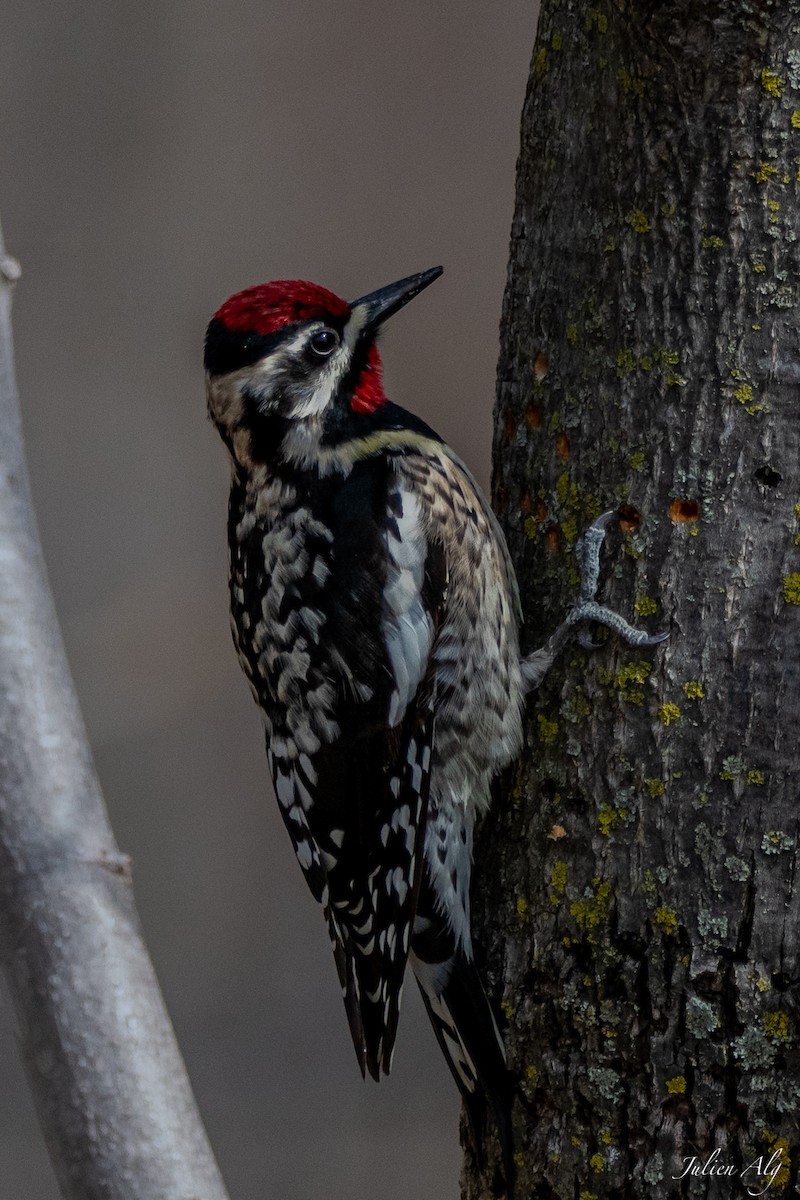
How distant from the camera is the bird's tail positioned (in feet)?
5.96

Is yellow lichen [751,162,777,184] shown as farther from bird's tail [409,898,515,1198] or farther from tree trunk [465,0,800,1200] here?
bird's tail [409,898,515,1198]

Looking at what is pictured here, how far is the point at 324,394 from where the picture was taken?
216 cm

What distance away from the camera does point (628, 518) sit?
178 centimetres

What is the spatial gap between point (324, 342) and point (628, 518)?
63 cm

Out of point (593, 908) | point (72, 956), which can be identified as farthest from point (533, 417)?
point (72, 956)

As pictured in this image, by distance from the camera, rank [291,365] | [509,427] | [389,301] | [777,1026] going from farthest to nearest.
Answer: [389,301] < [291,365] < [509,427] < [777,1026]

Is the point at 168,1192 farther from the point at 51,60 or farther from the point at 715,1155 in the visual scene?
the point at 51,60

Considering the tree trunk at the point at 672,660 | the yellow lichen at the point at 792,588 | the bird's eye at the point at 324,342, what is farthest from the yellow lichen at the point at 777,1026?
the bird's eye at the point at 324,342

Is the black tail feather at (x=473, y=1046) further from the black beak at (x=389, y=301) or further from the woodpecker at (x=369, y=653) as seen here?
the black beak at (x=389, y=301)

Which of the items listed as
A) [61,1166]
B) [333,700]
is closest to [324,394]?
[333,700]

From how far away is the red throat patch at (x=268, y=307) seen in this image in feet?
6.77

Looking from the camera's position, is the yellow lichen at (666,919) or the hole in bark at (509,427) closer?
the yellow lichen at (666,919)

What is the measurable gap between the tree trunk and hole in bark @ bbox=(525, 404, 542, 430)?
0.16 feet

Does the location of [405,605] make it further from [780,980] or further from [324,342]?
[780,980]
